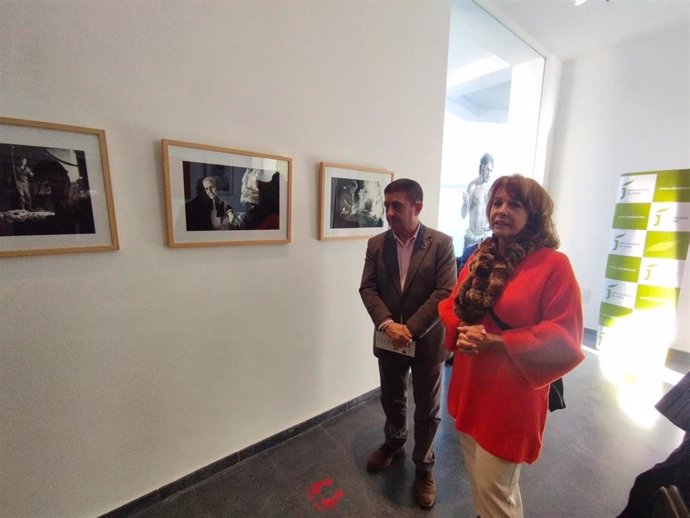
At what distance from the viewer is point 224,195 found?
5.05ft

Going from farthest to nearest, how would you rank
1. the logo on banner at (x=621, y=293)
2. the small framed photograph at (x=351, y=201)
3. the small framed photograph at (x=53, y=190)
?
the logo on banner at (x=621, y=293), the small framed photograph at (x=351, y=201), the small framed photograph at (x=53, y=190)

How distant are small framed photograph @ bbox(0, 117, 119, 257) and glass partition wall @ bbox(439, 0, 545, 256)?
3039 mm

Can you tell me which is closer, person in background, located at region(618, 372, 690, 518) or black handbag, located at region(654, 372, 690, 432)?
person in background, located at region(618, 372, 690, 518)

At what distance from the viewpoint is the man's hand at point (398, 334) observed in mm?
1443

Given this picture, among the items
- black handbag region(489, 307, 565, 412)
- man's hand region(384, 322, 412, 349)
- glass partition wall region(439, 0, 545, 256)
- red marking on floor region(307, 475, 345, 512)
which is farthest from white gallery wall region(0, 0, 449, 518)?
glass partition wall region(439, 0, 545, 256)

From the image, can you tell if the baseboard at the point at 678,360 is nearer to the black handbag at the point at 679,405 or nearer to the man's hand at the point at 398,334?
the black handbag at the point at 679,405

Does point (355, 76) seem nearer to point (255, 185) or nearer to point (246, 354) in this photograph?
point (255, 185)

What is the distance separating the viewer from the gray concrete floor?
1561 mm

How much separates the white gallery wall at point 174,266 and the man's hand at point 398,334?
67 centimetres

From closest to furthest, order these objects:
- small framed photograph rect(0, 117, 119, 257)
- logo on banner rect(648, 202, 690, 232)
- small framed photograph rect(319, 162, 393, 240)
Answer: small framed photograph rect(0, 117, 119, 257)
small framed photograph rect(319, 162, 393, 240)
logo on banner rect(648, 202, 690, 232)

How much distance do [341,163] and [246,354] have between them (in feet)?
4.36

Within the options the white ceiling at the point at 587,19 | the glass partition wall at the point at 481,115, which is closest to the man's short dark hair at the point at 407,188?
the glass partition wall at the point at 481,115

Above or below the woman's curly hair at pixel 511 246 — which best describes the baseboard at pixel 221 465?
below

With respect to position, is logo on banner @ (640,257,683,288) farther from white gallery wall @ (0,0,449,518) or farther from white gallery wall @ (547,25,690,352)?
white gallery wall @ (0,0,449,518)
